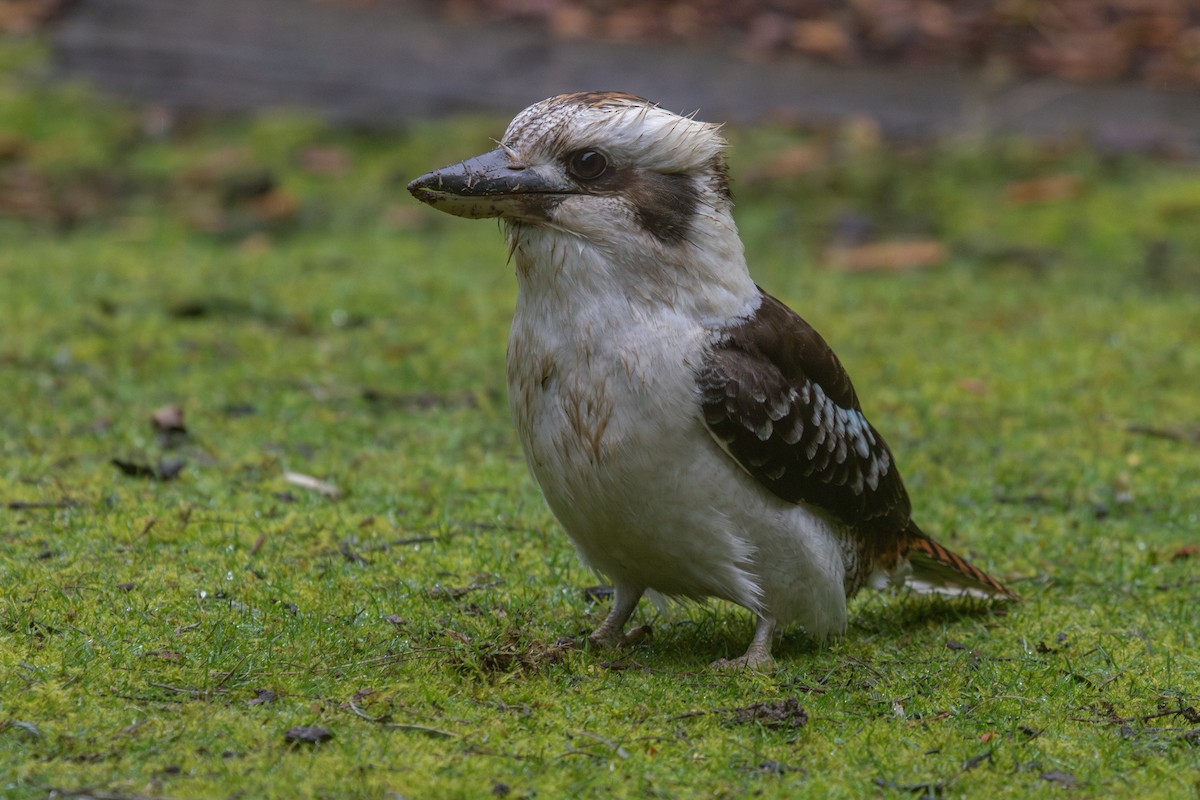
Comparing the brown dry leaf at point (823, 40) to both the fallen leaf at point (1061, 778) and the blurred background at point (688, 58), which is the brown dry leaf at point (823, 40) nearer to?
the blurred background at point (688, 58)

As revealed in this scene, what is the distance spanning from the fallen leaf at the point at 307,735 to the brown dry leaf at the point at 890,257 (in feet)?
22.8

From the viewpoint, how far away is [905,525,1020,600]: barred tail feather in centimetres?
525

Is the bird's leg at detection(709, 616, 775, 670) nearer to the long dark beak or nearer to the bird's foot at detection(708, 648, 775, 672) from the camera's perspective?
the bird's foot at detection(708, 648, 775, 672)

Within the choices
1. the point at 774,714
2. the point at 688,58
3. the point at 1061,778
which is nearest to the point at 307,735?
the point at 774,714

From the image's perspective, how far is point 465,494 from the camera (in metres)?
6.33

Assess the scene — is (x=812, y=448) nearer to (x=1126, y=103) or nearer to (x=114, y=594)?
(x=114, y=594)

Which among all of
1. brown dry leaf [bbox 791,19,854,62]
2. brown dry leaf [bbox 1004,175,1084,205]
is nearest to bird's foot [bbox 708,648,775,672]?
brown dry leaf [bbox 1004,175,1084,205]

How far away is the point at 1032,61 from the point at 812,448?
10266 mm

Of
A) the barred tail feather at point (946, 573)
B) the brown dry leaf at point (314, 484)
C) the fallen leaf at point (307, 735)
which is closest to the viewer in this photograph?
the fallen leaf at point (307, 735)

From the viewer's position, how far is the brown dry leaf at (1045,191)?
10938 millimetres

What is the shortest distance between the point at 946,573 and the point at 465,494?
2029 millimetres

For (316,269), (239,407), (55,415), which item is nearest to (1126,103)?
(316,269)

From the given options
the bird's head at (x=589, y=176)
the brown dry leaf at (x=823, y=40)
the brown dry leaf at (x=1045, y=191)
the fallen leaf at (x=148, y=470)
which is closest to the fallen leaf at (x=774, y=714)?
the bird's head at (x=589, y=176)

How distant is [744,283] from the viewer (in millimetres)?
4633
